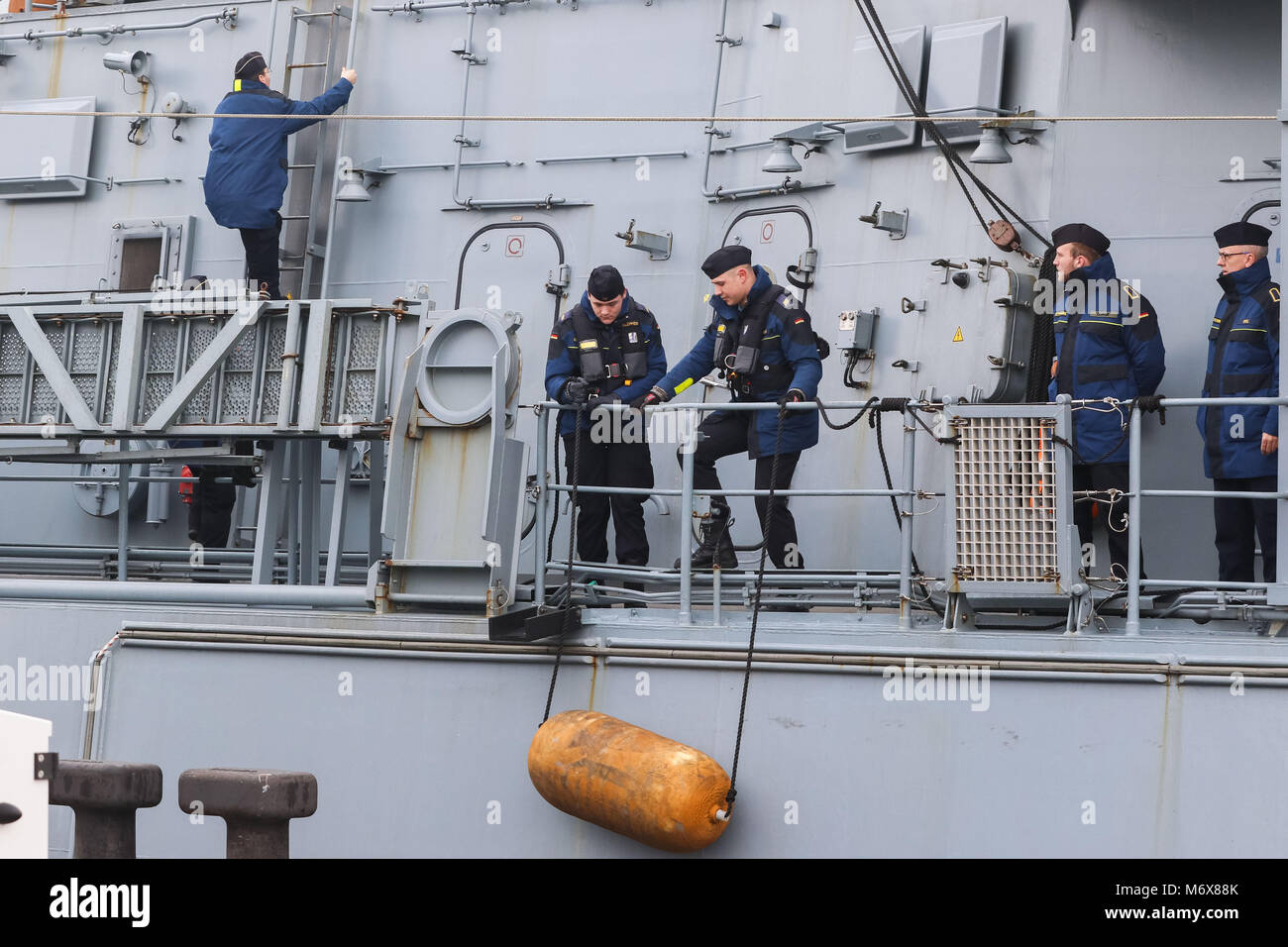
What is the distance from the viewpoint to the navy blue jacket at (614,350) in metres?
7.49

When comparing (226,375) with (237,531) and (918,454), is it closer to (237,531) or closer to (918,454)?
(237,531)

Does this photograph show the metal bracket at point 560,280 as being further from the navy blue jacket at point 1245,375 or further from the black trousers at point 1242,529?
the black trousers at point 1242,529

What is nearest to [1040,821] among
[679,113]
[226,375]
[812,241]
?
[812,241]

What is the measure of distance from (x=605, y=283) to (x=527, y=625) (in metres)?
1.94

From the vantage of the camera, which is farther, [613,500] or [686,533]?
[613,500]

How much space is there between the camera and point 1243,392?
246 inches

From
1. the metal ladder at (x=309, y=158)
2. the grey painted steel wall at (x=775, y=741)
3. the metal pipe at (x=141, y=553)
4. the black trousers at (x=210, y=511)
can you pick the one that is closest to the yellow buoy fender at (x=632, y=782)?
the grey painted steel wall at (x=775, y=741)

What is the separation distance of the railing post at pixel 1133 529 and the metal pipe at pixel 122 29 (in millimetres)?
6531

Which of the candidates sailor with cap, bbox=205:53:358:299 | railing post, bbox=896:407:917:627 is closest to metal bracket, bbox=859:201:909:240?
railing post, bbox=896:407:917:627

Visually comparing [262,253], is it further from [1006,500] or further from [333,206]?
[1006,500]

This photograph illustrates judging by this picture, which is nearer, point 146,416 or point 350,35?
point 146,416

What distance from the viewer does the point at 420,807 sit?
6328 mm

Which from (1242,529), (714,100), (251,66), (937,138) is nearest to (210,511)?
(251,66)
